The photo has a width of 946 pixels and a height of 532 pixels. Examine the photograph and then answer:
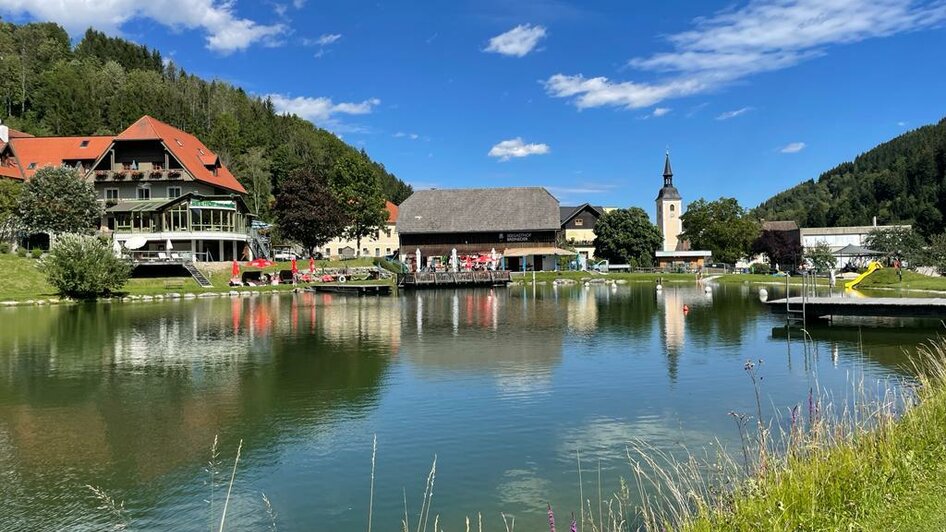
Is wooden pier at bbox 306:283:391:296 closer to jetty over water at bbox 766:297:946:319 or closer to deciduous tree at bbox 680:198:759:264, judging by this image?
jetty over water at bbox 766:297:946:319

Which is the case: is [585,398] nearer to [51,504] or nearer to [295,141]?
[51,504]

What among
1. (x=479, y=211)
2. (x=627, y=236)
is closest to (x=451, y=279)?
(x=479, y=211)

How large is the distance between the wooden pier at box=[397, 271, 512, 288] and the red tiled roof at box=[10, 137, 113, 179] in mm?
30471

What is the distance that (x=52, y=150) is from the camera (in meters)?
60.4

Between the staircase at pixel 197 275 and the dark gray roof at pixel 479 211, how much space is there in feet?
94.7

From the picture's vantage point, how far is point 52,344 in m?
22.5

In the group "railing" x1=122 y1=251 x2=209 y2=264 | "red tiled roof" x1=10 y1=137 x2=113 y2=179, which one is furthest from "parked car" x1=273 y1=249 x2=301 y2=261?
"red tiled roof" x1=10 y1=137 x2=113 y2=179

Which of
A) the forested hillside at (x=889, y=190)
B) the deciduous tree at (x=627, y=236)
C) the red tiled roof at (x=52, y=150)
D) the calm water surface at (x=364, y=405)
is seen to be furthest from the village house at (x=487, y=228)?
the forested hillside at (x=889, y=190)

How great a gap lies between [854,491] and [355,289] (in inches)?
1752

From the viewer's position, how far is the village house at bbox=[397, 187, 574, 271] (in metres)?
74.1

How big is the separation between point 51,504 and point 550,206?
70054mm

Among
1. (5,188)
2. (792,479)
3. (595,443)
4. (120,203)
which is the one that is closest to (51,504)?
(595,443)

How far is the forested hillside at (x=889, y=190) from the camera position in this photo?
111 metres

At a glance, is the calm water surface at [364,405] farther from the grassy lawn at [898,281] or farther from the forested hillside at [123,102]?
the forested hillside at [123,102]
